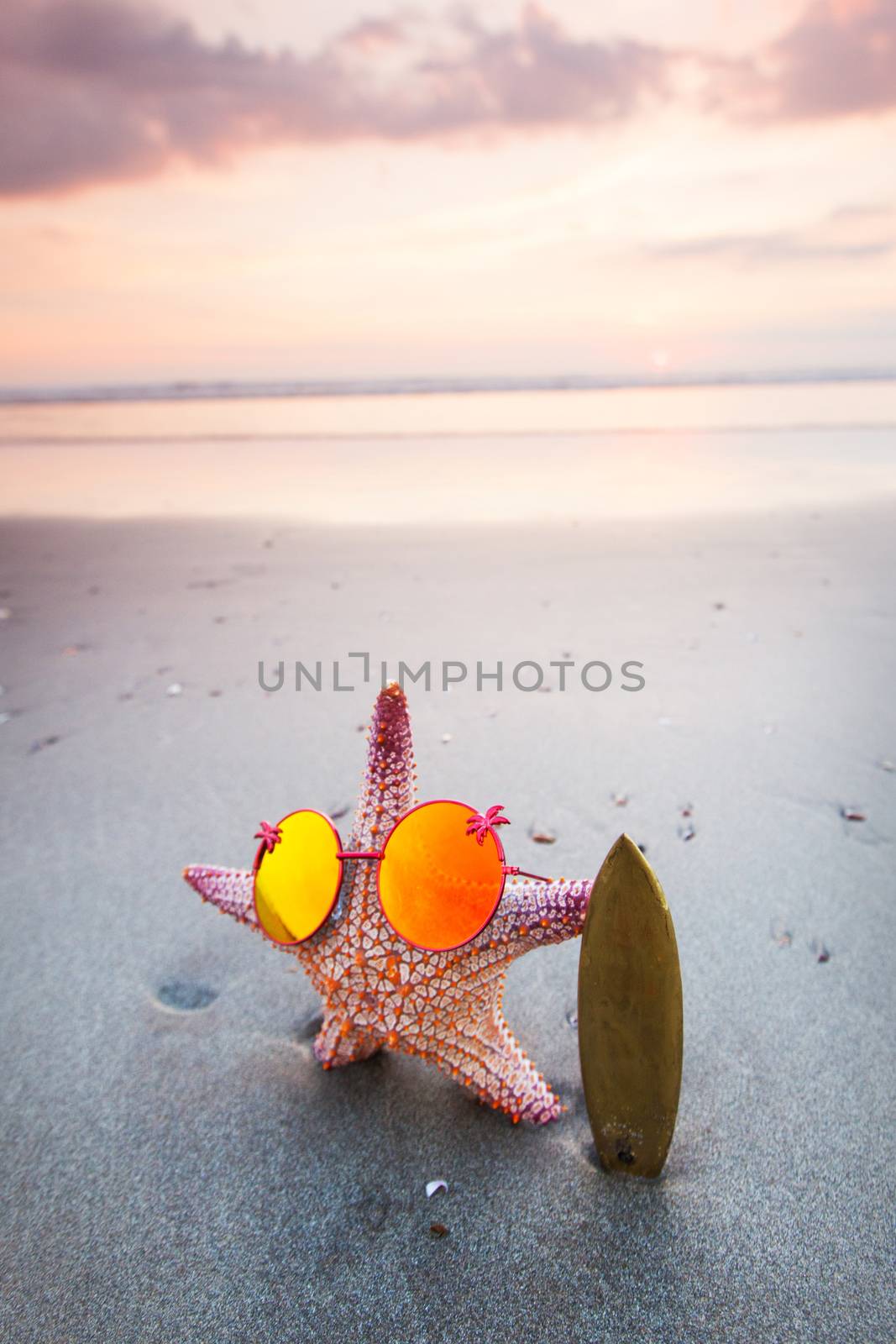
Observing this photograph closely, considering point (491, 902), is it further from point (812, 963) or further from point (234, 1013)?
point (812, 963)

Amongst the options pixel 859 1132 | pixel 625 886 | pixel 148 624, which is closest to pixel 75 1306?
pixel 625 886

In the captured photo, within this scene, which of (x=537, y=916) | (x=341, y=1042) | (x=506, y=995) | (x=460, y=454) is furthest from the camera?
(x=460, y=454)

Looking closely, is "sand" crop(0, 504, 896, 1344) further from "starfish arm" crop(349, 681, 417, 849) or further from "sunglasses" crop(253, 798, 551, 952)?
"starfish arm" crop(349, 681, 417, 849)

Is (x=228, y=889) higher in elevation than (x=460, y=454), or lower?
lower

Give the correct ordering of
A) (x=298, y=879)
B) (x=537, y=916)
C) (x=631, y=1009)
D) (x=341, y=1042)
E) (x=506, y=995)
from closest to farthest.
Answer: (x=631, y=1009) → (x=537, y=916) → (x=298, y=879) → (x=341, y=1042) → (x=506, y=995)

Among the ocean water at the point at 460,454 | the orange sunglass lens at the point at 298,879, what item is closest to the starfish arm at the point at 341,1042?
the orange sunglass lens at the point at 298,879

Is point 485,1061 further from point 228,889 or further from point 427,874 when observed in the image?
point 228,889

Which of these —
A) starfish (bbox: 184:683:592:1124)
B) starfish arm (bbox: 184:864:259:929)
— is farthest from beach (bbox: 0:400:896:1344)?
starfish arm (bbox: 184:864:259:929)

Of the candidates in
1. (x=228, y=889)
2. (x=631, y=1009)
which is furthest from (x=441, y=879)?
(x=228, y=889)

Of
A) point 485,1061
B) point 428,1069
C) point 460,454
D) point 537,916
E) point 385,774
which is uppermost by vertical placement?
point 460,454
